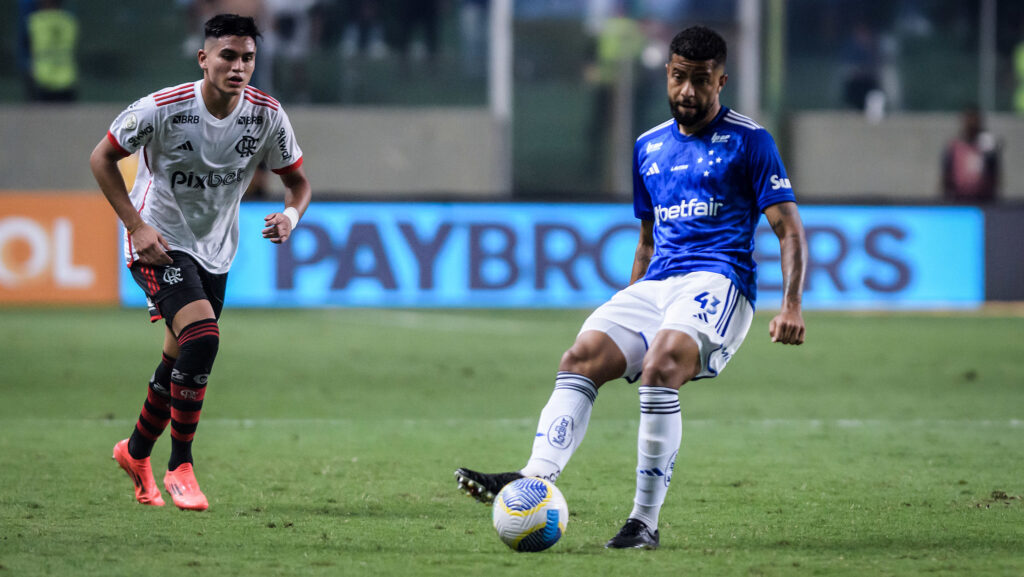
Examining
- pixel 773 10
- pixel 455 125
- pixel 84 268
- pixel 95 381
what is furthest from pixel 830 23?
pixel 95 381

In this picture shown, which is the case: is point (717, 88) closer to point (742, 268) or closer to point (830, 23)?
point (742, 268)

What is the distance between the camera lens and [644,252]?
5.66m

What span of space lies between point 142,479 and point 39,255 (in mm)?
10396

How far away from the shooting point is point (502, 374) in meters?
10.9

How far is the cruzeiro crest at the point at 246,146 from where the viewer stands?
5.92 metres

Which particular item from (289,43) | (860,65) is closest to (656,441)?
(289,43)

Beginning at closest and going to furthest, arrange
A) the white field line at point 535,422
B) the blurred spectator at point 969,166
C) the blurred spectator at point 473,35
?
the white field line at point 535,422
the blurred spectator at point 969,166
the blurred spectator at point 473,35

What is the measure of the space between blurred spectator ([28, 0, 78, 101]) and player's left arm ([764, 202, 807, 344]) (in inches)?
649

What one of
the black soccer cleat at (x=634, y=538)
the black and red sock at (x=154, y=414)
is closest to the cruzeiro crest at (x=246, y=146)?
the black and red sock at (x=154, y=414)

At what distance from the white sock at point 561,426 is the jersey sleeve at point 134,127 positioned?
191cm

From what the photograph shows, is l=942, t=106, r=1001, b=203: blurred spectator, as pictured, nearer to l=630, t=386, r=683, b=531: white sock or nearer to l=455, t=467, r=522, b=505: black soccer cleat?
l=630, t=386, r=683, b=531: white sock

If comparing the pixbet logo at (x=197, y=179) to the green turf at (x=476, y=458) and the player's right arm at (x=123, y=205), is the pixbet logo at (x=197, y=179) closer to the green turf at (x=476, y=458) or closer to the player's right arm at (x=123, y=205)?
the player's right arm at (x=123, y=205)

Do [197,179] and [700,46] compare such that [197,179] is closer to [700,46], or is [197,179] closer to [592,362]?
[592,362]

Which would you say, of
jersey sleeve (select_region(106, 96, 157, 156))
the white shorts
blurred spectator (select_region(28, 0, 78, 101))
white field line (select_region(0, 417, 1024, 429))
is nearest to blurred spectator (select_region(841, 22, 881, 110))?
blurred spectator (select_region(28, 0, 78, 101))
